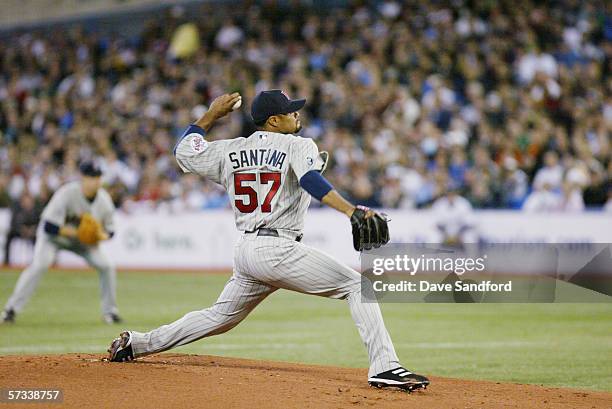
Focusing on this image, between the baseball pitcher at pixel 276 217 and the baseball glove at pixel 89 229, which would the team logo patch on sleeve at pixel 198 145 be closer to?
the baseball pitcher at pixel 276 217

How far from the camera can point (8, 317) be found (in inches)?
511

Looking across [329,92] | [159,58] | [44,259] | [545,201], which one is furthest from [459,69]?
[44,259]

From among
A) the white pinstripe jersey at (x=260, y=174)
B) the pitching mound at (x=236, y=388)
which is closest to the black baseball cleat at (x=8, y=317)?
the pitching mound at (x=236, y=388)

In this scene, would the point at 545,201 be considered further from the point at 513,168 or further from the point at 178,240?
the point at 178,240

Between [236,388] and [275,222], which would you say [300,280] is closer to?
[275,222]

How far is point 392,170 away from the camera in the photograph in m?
20.7

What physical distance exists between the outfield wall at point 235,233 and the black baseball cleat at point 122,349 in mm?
12201

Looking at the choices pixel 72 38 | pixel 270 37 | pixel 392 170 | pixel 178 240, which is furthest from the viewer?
pixel 72 38

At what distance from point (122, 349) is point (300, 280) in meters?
1.68

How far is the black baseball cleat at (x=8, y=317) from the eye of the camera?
1291 cm

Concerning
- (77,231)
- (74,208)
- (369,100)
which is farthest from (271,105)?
(369,100)

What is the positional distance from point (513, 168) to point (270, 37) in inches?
362

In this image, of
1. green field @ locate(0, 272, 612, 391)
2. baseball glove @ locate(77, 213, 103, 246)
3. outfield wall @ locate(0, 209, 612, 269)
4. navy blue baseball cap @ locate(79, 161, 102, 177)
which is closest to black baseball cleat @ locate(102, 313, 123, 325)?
green field @ locate(0, 272, 612, 391)

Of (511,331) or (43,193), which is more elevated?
(43,193)
